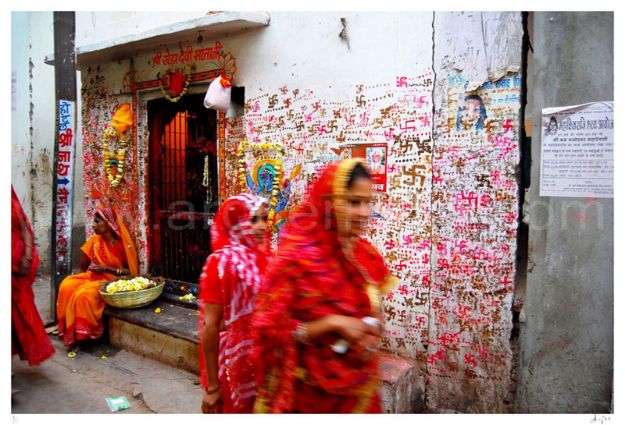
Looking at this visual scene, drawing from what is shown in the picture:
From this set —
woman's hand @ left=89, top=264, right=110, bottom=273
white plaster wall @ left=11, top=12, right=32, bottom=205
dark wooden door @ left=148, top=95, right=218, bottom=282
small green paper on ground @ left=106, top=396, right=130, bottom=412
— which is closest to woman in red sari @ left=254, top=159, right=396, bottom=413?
small green paper on ground @ left=106, top=396, right=130, bottom=412

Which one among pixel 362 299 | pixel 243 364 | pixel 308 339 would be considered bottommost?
pixel 243 364

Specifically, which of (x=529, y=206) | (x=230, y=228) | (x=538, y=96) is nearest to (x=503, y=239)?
(x=529, y=206)

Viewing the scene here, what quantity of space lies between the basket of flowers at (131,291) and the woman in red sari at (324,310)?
311 centimetres

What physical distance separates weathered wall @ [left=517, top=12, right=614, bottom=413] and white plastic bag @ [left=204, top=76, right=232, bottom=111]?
2624 mm

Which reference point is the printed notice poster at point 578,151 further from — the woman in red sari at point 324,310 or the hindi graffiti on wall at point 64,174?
the hindi graffiti on wall at point 64,174

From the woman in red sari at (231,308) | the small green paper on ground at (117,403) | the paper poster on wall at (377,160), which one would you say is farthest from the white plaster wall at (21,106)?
the woman in red sari at (231,308)

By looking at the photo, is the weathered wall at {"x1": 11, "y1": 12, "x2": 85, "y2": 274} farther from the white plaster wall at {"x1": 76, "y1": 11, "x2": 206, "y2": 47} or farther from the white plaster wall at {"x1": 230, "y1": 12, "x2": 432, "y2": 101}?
the white plaster wall at {"x1": 230, "y1": 12, "x2": 432, "y2": 101}

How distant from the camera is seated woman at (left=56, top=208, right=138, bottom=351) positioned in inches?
173

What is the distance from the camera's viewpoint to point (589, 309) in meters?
2.69

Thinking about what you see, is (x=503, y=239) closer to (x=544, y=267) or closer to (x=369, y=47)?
(x=544, y=267)

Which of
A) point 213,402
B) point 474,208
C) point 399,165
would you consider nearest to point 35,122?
point 399,165

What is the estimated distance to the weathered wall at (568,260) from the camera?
2631 millimetres

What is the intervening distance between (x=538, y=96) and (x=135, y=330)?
4128 millimetres

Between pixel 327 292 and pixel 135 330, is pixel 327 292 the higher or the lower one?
the higher one
